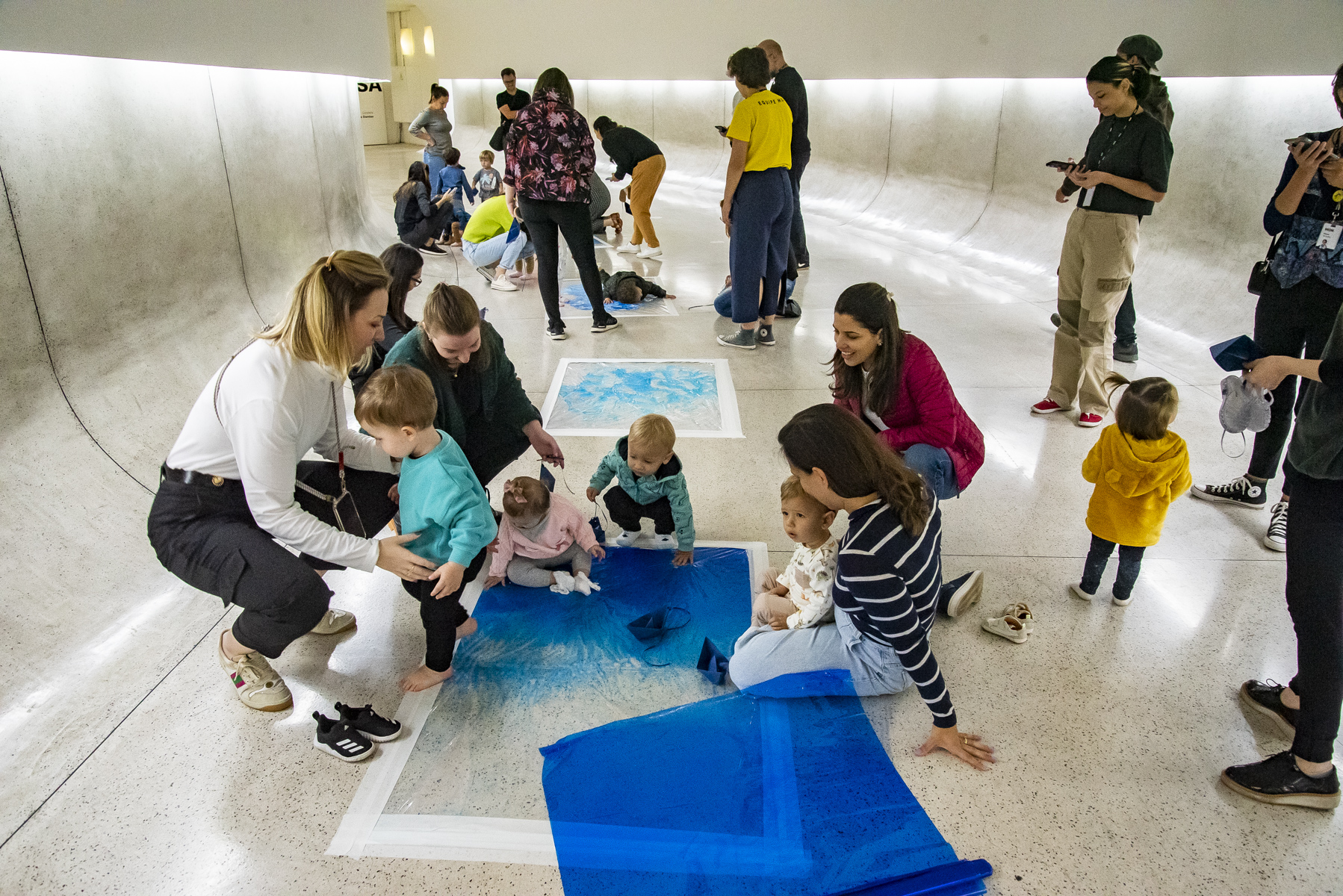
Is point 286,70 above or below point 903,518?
above

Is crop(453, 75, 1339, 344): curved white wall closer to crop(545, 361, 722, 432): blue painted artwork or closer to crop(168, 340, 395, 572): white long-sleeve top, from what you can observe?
crop(545, 361, 722, 432): blue painted artwork

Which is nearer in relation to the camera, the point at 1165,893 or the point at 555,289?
the point at 1165,893

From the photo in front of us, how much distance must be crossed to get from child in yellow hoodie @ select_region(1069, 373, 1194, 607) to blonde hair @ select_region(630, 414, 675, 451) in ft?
4.73

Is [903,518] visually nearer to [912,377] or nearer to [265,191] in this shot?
[912,377]

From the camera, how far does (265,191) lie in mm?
5754

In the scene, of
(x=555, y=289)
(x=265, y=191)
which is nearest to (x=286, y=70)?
(x=265, y=191)

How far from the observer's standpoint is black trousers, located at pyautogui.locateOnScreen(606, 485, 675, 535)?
3211mm

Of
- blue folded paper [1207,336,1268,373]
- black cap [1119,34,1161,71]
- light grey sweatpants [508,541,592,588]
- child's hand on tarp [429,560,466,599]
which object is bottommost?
light grey sweatpants [508,541,592,588]

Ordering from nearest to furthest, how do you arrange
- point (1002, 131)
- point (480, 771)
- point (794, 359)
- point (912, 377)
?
1. point (480, 771)
2. point (912, 377)
3. point (794, 359)
4. point (1002, 131)

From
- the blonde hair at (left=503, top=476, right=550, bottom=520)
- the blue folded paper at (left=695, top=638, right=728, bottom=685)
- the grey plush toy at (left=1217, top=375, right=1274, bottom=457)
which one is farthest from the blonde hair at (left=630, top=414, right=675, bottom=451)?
the grey plush toy at (left=1217, top=375, right=1274, bottom=457)

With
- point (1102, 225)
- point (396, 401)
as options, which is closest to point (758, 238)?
point (1102, 225)

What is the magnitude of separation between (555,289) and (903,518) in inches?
162

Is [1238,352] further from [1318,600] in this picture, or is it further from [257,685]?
[257,685]

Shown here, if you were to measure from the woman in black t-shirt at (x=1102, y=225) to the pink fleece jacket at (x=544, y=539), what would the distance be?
2852 mm
